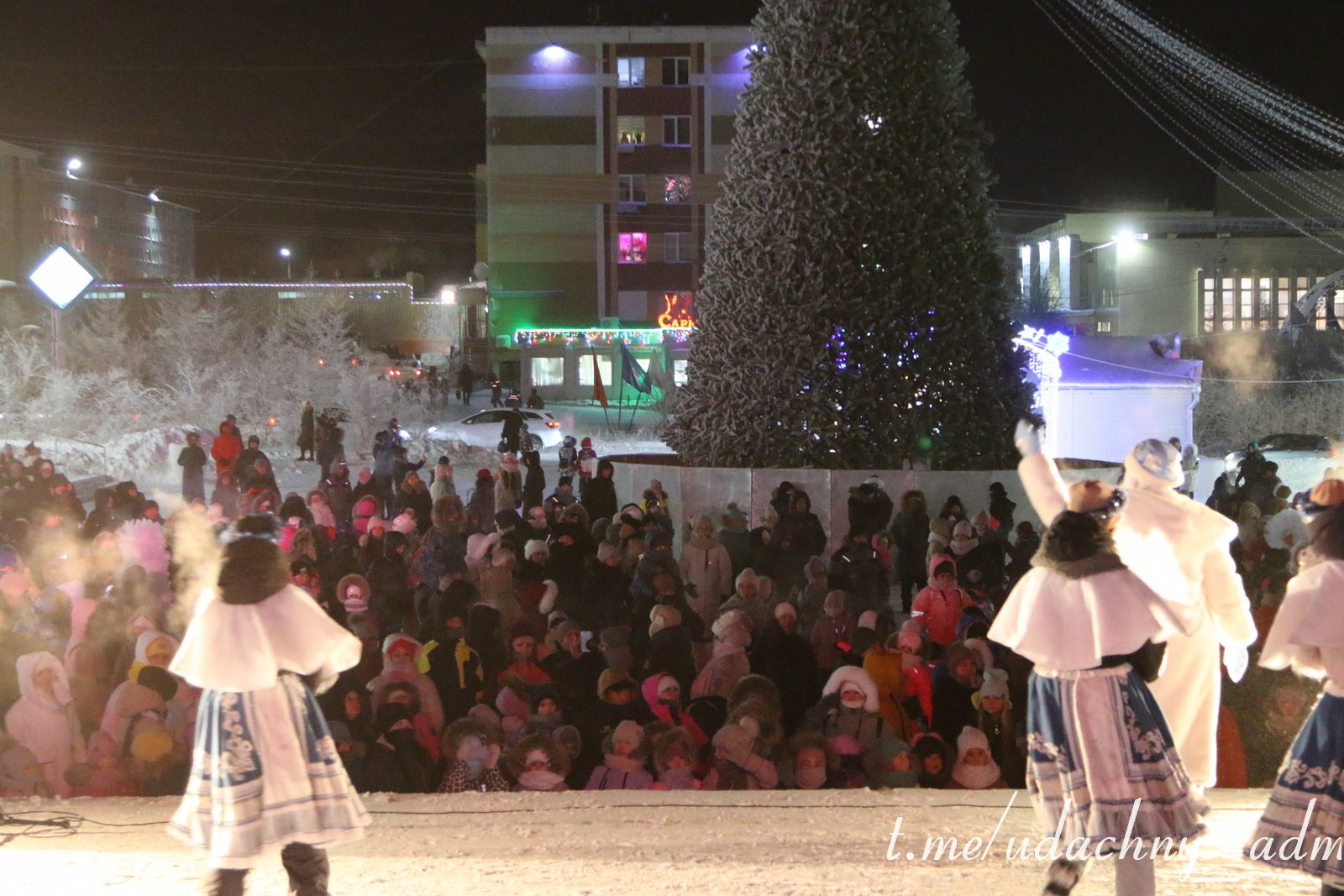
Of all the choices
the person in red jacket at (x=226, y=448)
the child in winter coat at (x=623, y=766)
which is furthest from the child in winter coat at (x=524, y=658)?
the person in red jacket at (x=226, y=448)

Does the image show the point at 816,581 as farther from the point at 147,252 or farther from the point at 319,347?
the point at 147,252

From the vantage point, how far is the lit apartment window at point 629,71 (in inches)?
1950

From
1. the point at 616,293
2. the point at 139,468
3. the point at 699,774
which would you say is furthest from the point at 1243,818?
the point at 616,293

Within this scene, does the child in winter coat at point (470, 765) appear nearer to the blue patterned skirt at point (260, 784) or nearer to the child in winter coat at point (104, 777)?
the child in winter coat at point (104, 777)

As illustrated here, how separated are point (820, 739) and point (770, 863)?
63.4 inches

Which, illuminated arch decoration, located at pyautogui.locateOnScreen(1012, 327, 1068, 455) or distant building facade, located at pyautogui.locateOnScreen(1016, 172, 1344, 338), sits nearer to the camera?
illuminated arch decoration, located at pyautogui.locateOnScreen(1012, 327, 1068, 455)

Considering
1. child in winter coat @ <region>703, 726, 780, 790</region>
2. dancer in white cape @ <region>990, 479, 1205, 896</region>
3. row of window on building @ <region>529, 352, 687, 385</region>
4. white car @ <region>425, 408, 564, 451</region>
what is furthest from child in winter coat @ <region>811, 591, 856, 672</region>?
row of window on building @ <region>529, 352, 687, 385</region>

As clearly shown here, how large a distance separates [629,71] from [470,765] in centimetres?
4575

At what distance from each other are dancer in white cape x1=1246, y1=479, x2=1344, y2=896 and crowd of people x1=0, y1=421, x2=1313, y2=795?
2493 millimetres

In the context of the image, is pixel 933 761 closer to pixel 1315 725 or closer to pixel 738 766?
pixel 738 766

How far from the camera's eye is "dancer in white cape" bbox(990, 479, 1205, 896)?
458 centimetres

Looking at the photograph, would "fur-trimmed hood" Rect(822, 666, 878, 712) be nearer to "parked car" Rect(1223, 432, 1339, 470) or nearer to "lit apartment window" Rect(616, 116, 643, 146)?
"parked car" Rect(1223, 432, 1339, 470)

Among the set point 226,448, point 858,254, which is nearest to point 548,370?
point 226,448

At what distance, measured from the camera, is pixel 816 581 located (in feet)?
32.3
